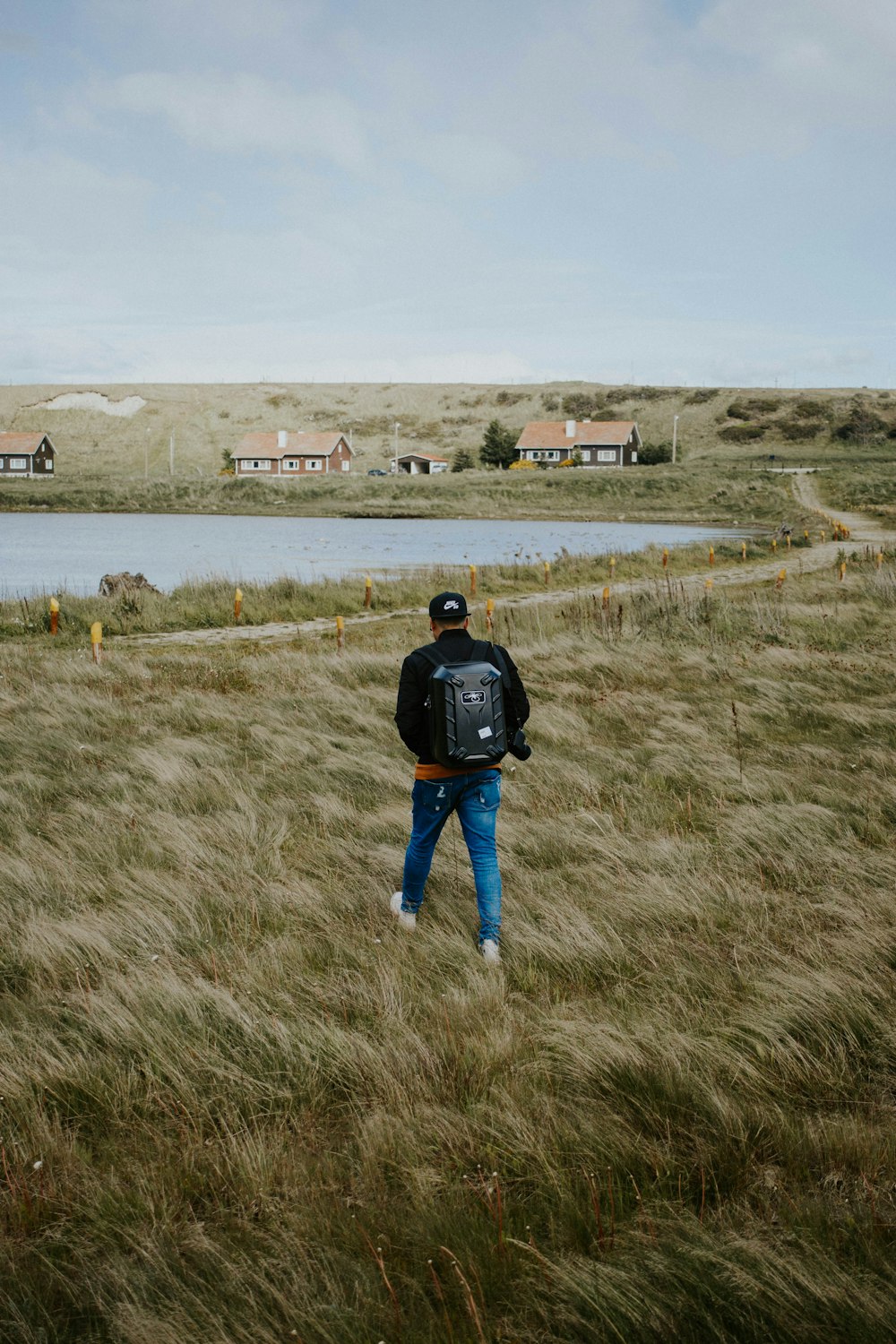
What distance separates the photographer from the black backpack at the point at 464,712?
13.8 feet

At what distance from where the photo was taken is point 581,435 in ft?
328

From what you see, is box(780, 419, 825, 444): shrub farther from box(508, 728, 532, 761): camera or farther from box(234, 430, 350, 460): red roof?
box(508, 728, 532, 761): camera

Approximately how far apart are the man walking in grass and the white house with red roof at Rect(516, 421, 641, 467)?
95961 millimetres

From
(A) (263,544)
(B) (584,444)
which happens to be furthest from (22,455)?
(A) (263,544)

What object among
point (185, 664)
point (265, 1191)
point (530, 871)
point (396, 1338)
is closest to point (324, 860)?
point (530, 871)

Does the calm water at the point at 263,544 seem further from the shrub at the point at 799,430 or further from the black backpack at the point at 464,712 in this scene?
the shrub at the point at 799,430

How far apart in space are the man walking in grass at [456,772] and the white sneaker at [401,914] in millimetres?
239

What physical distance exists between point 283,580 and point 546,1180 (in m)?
19.4

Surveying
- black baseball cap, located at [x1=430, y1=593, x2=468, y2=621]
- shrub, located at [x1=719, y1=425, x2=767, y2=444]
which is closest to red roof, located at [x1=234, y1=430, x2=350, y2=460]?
shrub, located at [x1=719, y1=425, x2=767, y2=444]

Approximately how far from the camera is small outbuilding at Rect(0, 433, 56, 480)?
104 metres

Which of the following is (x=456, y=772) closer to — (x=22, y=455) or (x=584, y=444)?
(x=584, y=444)

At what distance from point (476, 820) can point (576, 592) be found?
14.3m

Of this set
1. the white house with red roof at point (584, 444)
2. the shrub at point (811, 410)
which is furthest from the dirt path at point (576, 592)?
the shrub at point (811, 410)

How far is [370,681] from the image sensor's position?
11.9 meters
